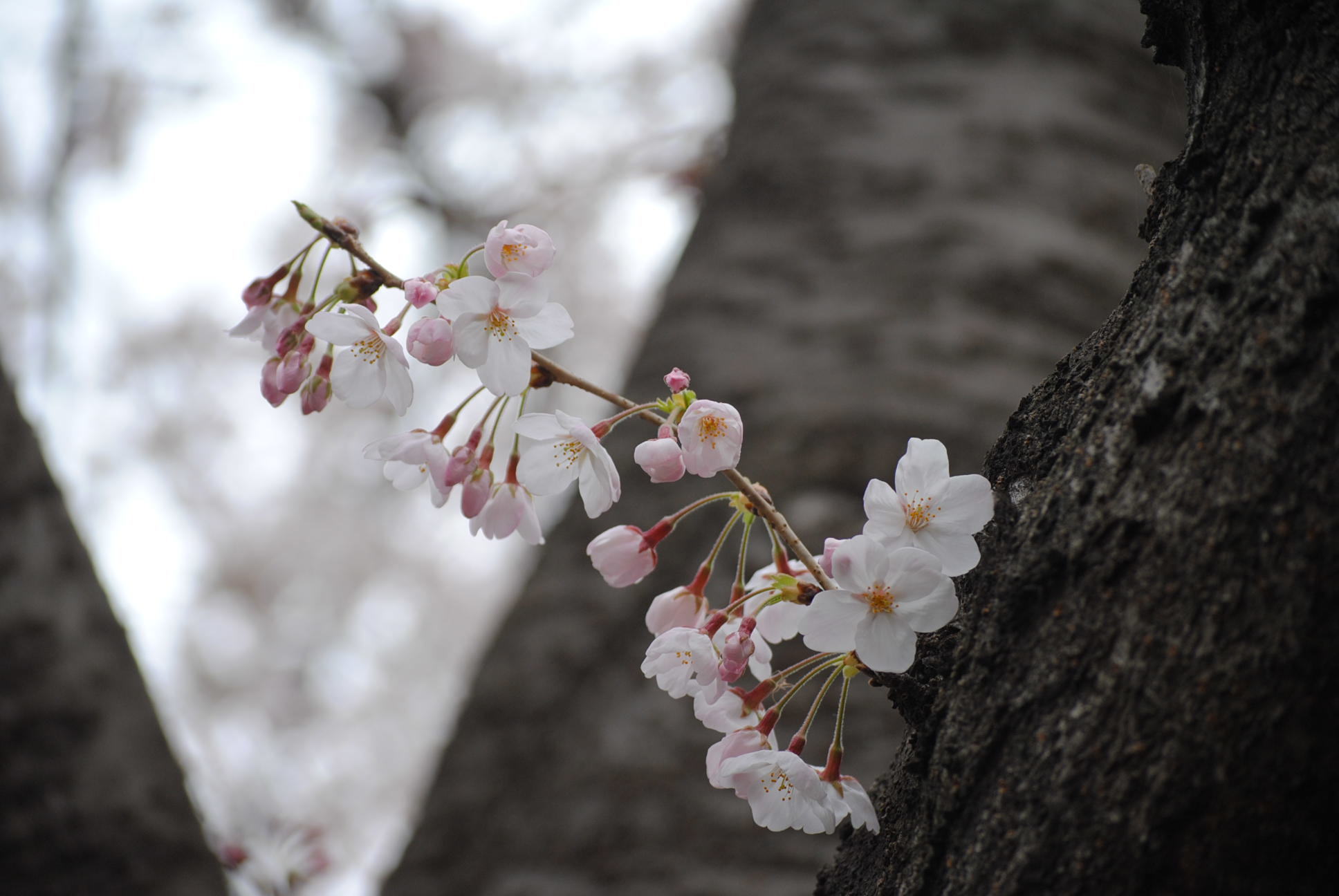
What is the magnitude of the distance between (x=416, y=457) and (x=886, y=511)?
400 millimetres

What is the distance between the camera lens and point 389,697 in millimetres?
10500

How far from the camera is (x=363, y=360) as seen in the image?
82 cm

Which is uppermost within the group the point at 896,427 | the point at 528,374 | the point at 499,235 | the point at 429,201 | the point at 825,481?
the point at 429,201

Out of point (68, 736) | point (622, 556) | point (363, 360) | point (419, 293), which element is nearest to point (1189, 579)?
point (622, 556)

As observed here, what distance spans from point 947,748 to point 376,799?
10.9 meters

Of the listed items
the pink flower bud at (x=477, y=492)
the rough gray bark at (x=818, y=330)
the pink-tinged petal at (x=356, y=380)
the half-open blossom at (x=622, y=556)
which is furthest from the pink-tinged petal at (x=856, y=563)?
the rough gray bark at (x=818, y=330)

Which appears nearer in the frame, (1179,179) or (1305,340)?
(1305,340)

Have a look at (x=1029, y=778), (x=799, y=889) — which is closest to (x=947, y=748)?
(x=1029, y=778)

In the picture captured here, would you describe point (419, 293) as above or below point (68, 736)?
above

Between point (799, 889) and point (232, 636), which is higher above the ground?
point (232, 636)

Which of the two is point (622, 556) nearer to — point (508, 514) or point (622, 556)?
point (622, 556)

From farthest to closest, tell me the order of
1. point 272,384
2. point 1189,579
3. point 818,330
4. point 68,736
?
point 818,330, point 68,736, point 272,384, point 1189,579

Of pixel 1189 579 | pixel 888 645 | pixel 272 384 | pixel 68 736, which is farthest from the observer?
pixel 68 736

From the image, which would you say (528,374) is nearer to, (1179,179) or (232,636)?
(1179,179)
